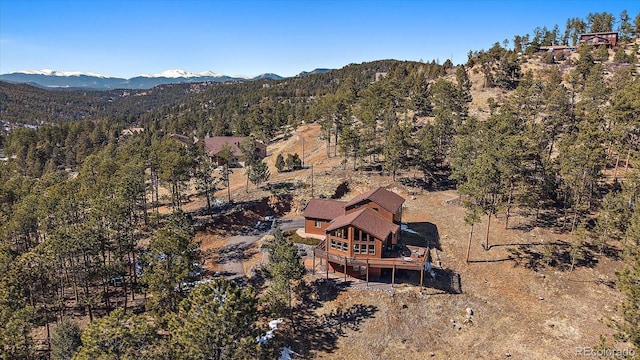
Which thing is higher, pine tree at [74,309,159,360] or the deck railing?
pine tree at [74,309,159,360]

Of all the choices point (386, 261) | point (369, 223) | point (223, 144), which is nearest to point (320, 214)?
point (369, 223)

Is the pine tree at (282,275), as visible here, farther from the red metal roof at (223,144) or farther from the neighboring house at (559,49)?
the neighboring house at (559,49)

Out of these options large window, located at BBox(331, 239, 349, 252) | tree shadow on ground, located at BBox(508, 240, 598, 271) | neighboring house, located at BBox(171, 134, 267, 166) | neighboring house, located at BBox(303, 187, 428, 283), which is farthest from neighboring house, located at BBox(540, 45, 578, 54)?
large window, located at BBox(331, 239, 349, 252)

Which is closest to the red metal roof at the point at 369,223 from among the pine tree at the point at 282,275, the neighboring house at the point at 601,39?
the pine tree at the point at 282,275

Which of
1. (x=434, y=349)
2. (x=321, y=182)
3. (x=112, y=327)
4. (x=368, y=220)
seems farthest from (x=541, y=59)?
(x=112, y=327)

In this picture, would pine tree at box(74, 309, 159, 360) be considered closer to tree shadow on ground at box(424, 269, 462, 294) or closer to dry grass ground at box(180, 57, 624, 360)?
dry grass ground at box(180, 57, 624, 360)

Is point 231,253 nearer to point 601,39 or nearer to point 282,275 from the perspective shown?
point 282,275

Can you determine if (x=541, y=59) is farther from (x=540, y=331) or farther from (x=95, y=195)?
(x=95, y=195)

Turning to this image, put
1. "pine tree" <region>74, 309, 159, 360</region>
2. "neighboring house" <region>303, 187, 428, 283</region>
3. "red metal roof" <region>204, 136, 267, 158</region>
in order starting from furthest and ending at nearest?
"red metal roof" <region>204, 136, 267, 158</region> → "neighboring house" <region>303, 187, 428, 283</region> → "pine tree" <region>74, 309, 159, 360</region>
